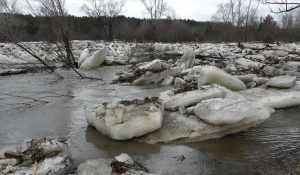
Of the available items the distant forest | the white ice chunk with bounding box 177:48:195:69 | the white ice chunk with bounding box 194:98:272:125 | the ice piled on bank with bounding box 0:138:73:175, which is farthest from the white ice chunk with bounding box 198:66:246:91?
the distant forest

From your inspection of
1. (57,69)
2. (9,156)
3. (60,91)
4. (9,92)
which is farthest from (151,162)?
(57,69)

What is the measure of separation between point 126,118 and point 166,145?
641 mm

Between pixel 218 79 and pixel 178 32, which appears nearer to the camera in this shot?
pixel 218 79

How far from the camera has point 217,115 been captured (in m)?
3.88

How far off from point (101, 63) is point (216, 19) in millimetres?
33544

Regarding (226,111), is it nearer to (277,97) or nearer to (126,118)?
(126,118)

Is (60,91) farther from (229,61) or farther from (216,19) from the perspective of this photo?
(216,19)

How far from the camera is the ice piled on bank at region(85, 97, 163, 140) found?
381 cm

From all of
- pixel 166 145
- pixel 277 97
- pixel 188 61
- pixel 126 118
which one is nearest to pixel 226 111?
pixel 166 145

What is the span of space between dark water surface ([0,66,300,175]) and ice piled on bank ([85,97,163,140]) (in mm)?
136

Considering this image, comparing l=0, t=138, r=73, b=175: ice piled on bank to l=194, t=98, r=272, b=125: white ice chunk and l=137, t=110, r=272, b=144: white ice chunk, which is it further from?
l=194, t=98, r=272, b=125: white ice chunk

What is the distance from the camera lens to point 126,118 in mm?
3893

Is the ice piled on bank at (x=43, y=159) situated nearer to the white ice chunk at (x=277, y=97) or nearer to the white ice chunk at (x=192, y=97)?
the white ice chunk at (x=192, y=97)

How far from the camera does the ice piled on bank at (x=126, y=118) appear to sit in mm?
3807
